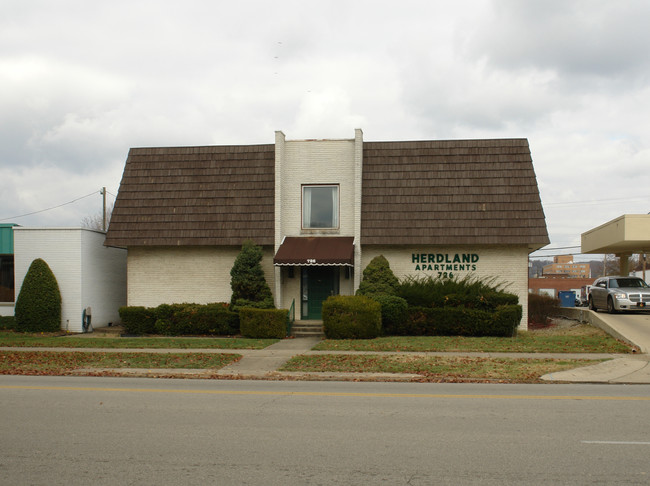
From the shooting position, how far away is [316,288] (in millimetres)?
23000

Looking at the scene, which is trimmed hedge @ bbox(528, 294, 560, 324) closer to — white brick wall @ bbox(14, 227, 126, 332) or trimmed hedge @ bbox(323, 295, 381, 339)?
trimmed hedge @ bbox(323, 295, 381, 339)

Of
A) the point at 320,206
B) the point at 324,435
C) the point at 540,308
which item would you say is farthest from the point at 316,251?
the point at 324,435

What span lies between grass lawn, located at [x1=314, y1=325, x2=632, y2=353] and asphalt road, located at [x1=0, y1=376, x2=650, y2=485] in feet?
15.8

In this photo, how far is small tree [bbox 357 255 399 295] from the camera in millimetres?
20984

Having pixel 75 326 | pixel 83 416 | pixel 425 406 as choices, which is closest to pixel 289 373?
pixel 425 406

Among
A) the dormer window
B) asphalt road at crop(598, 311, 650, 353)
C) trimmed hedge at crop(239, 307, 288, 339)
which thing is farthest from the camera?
the dormer window

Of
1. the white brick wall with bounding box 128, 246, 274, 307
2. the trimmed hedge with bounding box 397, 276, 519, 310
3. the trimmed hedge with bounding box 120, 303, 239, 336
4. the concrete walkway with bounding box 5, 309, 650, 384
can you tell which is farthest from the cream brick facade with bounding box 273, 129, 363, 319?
the concrete walkway with bounding box 5, 309, 650, 384

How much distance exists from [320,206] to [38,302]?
34.5 ft

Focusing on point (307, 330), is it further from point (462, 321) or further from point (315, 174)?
point (315, 174)

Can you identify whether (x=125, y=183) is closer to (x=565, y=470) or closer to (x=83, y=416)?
(x=83, y=416)

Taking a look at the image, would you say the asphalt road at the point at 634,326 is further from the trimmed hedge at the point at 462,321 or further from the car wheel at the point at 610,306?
the trimmed hedge at the point at 462,321

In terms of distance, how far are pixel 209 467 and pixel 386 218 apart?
1641cm

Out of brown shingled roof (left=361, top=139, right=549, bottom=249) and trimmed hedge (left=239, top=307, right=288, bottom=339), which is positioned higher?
brown shingled roof (left=361, top=139, right=549, bottom=249)

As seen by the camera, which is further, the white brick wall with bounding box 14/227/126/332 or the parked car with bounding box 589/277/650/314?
the parked car with bounding box 589/277/650/314
